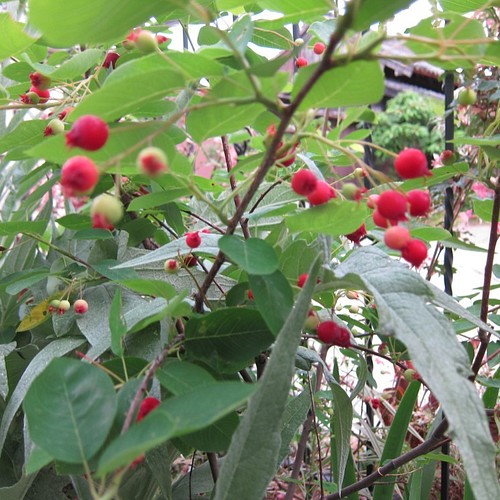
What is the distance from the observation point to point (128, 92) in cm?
28

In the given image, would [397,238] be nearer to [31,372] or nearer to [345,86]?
[345,86]

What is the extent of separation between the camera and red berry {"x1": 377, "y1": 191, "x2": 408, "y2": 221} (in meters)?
0.31

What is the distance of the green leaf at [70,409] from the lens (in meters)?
0.27

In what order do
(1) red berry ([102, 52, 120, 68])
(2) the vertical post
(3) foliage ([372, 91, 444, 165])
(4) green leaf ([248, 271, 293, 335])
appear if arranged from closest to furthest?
(4) green leaf ([248, 271, 293, 335]) < (1) red berry ([102, 52, 120, 68]) < (2) the vertical post < (3) foliage ([372, 91, 444, 165])

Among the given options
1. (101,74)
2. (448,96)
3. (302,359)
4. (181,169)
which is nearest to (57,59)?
(101,74)

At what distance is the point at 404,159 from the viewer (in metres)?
0.31

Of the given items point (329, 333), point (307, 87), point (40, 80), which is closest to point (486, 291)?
point (329, 333)

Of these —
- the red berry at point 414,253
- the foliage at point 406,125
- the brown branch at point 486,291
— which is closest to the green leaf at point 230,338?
the red berry at point 414,253

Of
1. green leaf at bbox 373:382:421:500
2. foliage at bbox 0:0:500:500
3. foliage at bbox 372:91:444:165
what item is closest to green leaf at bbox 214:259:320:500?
foliage at bbox 0:0:500:500

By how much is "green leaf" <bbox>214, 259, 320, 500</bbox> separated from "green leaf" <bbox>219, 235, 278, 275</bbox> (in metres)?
0.03

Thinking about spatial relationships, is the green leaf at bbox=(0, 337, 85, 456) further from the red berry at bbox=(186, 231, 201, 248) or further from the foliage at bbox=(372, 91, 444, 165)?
the foliage at bbox=(372, 91, 444, 165)

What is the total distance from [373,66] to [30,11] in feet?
0.55

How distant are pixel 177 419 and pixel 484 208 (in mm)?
461

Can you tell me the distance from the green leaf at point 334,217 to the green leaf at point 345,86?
61mm
